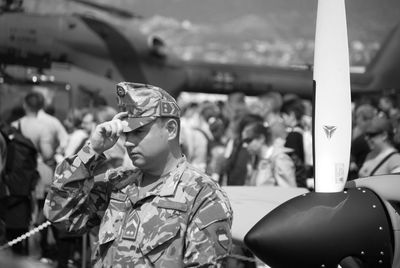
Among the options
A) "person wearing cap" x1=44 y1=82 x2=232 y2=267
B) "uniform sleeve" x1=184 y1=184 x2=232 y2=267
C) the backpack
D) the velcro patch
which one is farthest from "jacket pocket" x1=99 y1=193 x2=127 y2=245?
the backpack

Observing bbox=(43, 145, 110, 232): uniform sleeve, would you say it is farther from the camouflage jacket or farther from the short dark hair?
the short dark hair

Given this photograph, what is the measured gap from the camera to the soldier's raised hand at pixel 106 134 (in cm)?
399

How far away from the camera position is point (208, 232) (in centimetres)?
378

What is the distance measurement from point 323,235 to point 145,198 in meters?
1.05

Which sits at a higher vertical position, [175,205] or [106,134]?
[106,134]

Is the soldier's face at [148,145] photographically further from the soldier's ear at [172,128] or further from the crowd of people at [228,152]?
the crowd of people at [228,152]

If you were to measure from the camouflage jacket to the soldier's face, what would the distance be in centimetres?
10

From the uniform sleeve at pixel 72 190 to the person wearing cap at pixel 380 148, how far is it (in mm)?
3721

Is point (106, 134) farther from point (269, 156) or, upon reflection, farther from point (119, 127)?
point (269, 156)

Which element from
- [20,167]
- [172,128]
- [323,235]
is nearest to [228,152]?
[20,167]

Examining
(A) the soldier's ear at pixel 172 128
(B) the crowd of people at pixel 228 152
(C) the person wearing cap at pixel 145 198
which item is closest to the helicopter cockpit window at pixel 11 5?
(B) the crowd of people at pixel 228 152

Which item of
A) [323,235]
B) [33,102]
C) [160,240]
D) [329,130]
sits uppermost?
[329,130]

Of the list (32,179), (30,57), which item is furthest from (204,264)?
(30,57)

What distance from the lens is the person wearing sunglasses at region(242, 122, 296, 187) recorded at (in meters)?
8.08
